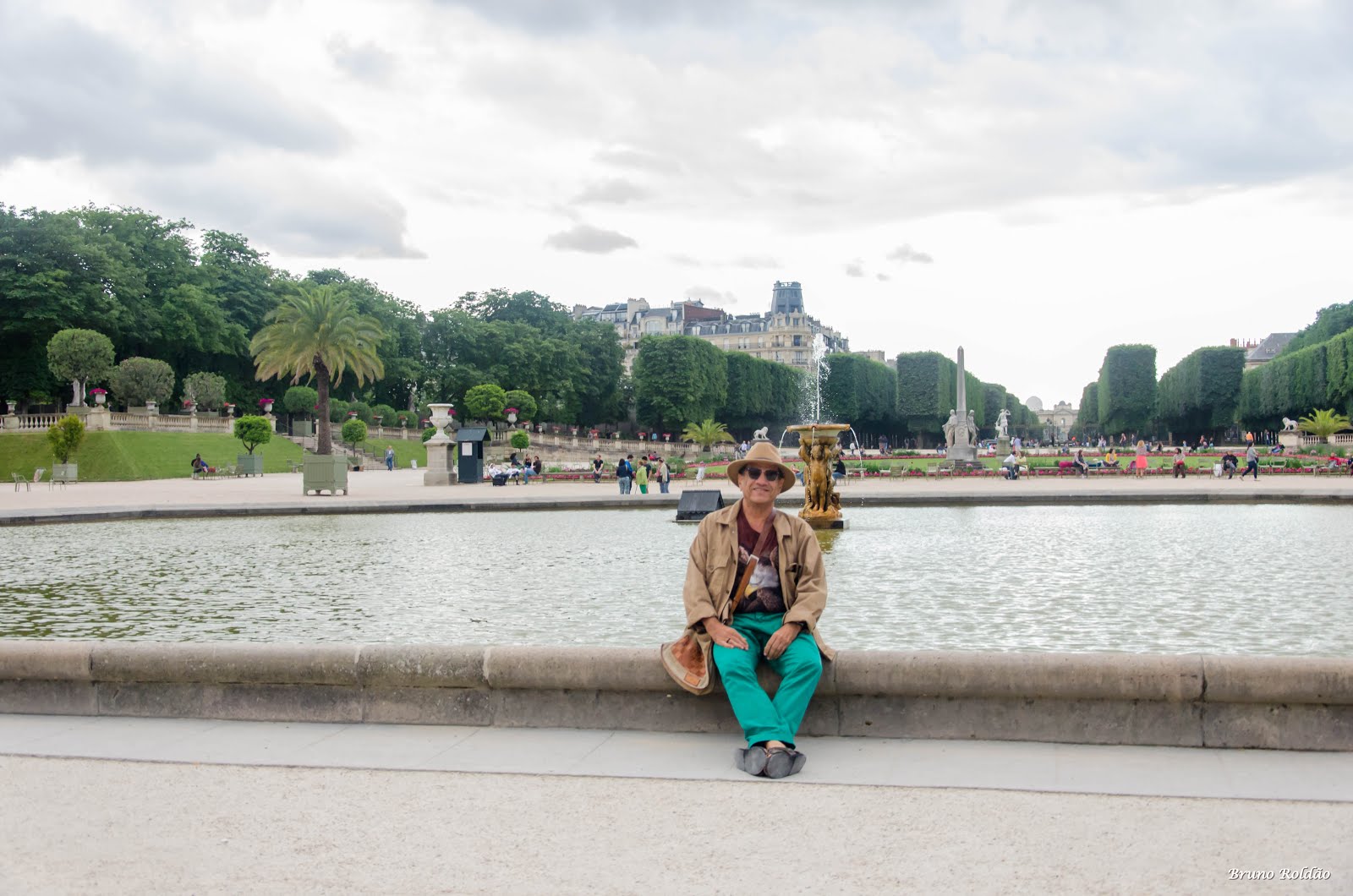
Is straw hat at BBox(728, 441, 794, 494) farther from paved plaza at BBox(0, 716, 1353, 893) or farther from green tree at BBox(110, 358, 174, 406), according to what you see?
green tree at BBox(110, 358, 174, 406)

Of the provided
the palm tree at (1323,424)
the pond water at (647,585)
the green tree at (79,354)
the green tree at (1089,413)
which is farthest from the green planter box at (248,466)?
the green tree at (1089,413)

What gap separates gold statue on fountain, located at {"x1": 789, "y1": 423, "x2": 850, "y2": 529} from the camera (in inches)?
784

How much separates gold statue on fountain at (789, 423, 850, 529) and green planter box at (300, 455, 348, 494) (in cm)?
1507

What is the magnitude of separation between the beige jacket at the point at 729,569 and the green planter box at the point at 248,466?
4642 cm

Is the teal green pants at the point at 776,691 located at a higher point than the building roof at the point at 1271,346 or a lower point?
lower

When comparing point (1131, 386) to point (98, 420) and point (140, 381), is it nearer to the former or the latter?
point (140, 381)

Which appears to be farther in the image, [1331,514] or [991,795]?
[1331,514]

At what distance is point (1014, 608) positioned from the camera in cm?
1007

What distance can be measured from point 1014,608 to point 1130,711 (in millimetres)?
4909

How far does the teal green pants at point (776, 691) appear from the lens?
5055 millimetres

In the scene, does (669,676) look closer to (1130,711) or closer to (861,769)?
(861,769)

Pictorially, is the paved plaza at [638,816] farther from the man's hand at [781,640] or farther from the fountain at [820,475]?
the fountain at [820,475]

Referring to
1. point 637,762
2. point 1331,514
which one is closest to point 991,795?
point 637,762

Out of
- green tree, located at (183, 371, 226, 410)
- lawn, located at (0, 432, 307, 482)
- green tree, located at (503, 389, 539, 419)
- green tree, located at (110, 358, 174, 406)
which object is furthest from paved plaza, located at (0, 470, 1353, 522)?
green tree, located at (503, 389, 539, 419)
